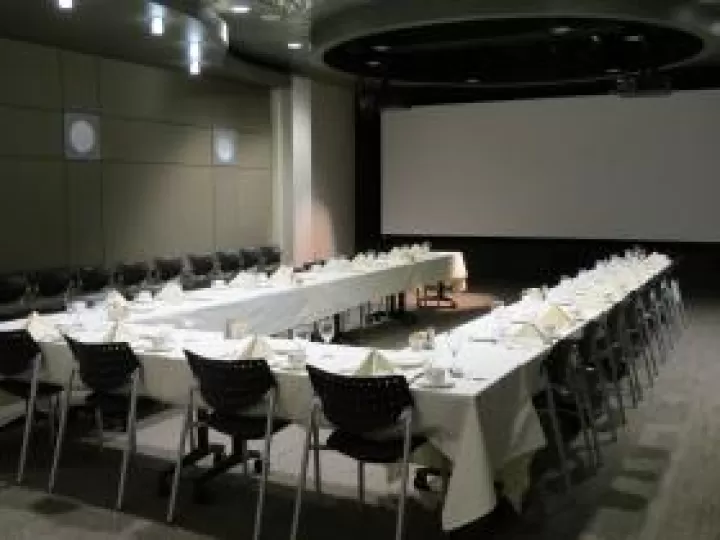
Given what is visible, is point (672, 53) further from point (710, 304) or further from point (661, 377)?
point (661, 377)

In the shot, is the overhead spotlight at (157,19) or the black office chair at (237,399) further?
the overhead spotlight at (157,19)

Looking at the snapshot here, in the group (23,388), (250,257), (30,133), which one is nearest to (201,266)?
(250,257)

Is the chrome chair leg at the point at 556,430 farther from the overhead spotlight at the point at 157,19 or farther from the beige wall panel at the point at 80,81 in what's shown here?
the beige wall panel at the point at 80,81

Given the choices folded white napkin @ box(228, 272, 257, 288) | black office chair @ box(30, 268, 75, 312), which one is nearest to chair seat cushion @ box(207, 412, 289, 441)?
folded white napkin @ box(228, 272, 257, 288)

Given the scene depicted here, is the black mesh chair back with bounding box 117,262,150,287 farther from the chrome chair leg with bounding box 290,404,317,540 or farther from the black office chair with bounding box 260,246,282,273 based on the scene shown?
the chrome chair leg with bounding box 290,404,317,540

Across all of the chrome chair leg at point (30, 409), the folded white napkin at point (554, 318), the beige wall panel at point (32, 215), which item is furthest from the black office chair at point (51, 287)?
the folded white napkin at point (554, 318)

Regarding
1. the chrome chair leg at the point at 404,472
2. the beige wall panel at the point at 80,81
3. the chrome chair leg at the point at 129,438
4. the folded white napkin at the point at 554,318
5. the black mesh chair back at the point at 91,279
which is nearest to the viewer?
the chrome chair leg at the point at 404,472

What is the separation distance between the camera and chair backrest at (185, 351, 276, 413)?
3506 mm

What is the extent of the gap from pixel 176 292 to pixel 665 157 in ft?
27.2

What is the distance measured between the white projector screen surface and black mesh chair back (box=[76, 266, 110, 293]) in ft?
20.8

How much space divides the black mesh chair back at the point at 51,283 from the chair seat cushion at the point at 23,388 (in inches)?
135

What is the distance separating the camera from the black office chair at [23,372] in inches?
169

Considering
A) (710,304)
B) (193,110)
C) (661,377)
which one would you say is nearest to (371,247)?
(193,110)

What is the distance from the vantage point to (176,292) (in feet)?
19.9
